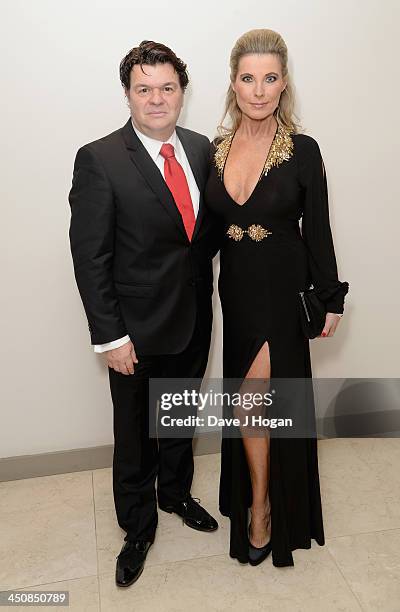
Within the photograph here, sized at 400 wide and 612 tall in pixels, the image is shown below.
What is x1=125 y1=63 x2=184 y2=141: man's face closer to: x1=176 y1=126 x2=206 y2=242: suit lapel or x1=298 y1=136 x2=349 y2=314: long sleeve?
x1=176 y1=126 x2=206 y2=242: suit lapel

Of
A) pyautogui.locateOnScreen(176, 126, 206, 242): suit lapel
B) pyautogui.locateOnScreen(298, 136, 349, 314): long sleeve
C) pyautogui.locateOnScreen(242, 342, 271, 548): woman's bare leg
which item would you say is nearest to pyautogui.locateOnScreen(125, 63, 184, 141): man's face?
pyautogui.locateOnScreen(176, 126, 206, 242): suit lapel

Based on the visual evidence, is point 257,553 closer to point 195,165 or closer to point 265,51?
point 195,165

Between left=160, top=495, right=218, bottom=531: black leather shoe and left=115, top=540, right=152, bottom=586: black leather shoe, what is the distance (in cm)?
22

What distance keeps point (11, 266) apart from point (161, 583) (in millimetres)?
1425

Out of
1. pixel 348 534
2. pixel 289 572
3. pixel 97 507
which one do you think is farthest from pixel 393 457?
pixel 97 507

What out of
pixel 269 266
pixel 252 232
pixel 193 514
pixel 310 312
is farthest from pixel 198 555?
pixel 252 232

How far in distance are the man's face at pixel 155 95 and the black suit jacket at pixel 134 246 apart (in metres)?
0.09

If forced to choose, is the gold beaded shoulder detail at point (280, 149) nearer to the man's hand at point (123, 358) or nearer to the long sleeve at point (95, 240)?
the long sleeve at point (95, 240)

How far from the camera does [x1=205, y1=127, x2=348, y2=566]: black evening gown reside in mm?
1917

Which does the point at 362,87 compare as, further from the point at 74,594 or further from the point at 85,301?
the point at 74,594

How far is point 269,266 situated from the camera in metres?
1.98

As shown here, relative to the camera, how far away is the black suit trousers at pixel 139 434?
2.16 meters

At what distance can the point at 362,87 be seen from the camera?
267 cm

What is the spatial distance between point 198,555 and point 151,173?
4.82 ft
